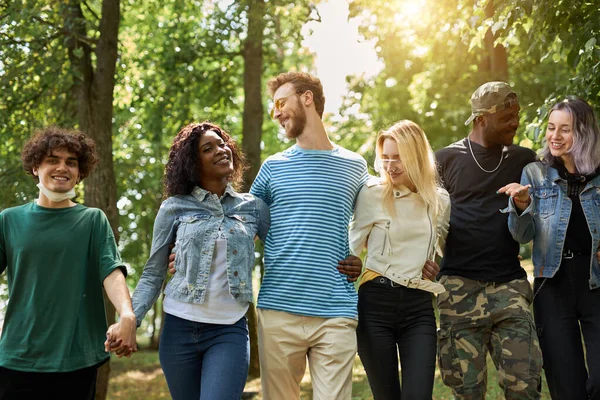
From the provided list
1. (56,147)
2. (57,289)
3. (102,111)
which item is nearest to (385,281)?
(57,289)

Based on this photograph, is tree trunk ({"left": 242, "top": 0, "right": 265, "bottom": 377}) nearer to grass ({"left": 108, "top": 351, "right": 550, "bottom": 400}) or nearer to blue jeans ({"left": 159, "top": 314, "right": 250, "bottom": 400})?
grass ({"left": 108, "top": 351, "right": 550, "bottom": 400})

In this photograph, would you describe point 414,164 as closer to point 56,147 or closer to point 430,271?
point 430,271

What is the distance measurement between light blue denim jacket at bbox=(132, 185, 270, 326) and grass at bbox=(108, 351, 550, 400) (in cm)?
621

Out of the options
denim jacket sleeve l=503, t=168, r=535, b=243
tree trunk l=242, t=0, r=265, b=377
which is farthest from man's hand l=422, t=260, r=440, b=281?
tree trunk l=242, t=0, r=265, b=377

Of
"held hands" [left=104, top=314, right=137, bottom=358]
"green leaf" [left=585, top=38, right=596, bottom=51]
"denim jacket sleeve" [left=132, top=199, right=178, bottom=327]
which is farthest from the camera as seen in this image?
"green leaf" [left=585, top=38, right=596, bottom=51]

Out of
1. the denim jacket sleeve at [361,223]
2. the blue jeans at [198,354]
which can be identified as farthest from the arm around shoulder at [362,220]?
the blue jeans at [198,354]

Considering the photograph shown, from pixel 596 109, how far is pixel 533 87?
9148 mm

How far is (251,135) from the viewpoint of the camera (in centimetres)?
1362

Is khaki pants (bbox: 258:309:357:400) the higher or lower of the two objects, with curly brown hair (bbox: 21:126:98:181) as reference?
lower

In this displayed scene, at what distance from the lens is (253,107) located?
13.7m

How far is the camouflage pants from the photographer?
5.75 m

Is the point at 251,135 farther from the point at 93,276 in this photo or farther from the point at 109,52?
the point at 93,276

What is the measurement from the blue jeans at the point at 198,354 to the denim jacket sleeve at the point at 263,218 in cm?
75

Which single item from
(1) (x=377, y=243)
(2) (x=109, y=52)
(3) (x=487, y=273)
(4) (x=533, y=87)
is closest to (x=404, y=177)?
(1) (x=377, y=243)
